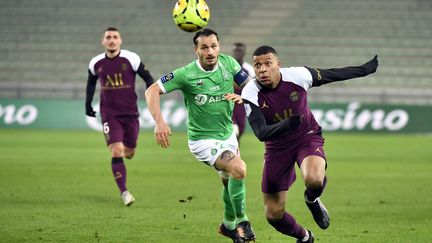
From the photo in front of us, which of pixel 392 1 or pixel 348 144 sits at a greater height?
pixel 392 1

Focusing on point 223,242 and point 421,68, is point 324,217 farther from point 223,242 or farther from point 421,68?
point 421,68

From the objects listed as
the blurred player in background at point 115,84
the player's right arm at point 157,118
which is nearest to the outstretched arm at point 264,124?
the player's right arm at point 157,118

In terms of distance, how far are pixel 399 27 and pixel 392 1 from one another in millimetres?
1555

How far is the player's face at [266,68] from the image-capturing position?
27.1 feet

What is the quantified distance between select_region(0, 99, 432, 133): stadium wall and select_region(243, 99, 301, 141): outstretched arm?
21.0 m

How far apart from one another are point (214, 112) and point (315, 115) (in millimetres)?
20418

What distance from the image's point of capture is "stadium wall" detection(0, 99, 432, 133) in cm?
2942

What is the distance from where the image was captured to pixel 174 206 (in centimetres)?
1209

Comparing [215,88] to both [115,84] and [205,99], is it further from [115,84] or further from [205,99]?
[115,84]

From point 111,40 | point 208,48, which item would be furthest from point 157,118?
point 111,40

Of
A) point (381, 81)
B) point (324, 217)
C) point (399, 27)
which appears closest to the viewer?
point (324, 217)

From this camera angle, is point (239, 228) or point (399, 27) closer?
point (239, 228)

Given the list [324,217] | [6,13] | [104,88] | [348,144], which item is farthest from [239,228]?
[6,13]

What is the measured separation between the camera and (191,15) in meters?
10.0
